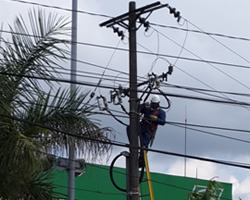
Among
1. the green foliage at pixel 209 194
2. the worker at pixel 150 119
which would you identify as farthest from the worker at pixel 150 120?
the green foliage at pixel 209 194

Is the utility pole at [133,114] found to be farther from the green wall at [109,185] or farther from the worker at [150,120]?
the green wall at [109,185]

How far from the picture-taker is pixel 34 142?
48.5 feet

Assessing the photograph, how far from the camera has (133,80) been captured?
19.3 m

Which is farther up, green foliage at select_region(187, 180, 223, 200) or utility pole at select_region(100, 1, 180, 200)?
utility pole at select_region(100, 1, 180, 200)

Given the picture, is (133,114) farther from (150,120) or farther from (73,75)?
(73,75)

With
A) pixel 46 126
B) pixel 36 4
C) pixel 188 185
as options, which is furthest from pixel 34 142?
pixel 188 185

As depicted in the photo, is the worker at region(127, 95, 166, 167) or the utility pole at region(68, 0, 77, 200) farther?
the worker at region(127, 95, 166, 167)

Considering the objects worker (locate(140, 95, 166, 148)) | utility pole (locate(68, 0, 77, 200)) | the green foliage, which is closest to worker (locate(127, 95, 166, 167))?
worker (locate(140, 95, 166, 148))

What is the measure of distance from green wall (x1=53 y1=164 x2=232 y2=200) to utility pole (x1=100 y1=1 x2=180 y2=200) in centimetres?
522

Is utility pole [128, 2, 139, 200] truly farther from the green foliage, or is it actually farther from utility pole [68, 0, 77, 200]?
the green foliage

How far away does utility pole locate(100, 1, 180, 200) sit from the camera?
18.8m

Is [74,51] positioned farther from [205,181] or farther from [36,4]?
[205,181]

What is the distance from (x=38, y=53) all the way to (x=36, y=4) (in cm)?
129

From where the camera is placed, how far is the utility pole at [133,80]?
18.8 m
